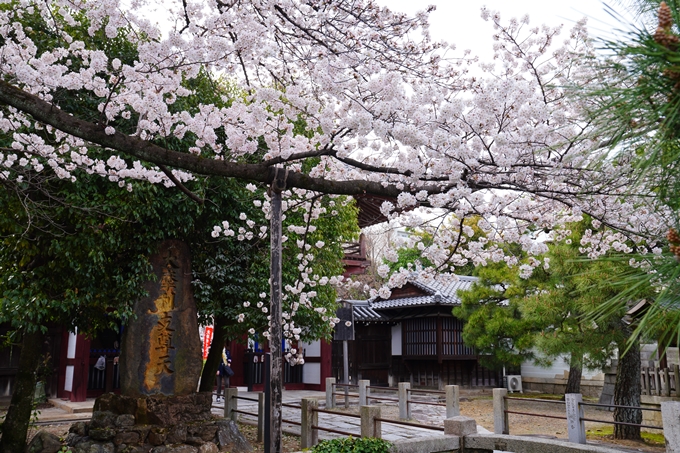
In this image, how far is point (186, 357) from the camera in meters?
8.68

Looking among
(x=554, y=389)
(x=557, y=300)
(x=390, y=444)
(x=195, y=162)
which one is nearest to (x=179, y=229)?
(x=195, y=162)

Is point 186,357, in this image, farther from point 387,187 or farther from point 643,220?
point 643,220

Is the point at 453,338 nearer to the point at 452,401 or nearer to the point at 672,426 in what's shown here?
the point at 452,401

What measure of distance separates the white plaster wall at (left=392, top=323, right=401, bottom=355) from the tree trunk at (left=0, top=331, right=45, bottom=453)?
16234 mm

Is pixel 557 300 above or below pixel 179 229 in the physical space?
below

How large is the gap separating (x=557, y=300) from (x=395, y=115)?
7.38 meters

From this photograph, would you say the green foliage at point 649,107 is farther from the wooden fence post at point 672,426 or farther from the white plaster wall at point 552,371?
the white plaster wall at point 552,371

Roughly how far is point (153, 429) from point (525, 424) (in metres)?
9.18

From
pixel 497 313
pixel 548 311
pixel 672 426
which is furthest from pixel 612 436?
pixel 497 313

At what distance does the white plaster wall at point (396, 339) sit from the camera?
22750 millimetres

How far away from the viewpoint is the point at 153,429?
8070mm

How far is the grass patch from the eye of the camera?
10141 mm

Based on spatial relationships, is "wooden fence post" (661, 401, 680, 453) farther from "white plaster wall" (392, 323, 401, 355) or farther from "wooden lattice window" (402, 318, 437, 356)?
"white plaster wall" (392, 323, 401, 355)

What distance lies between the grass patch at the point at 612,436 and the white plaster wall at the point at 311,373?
10008mm
